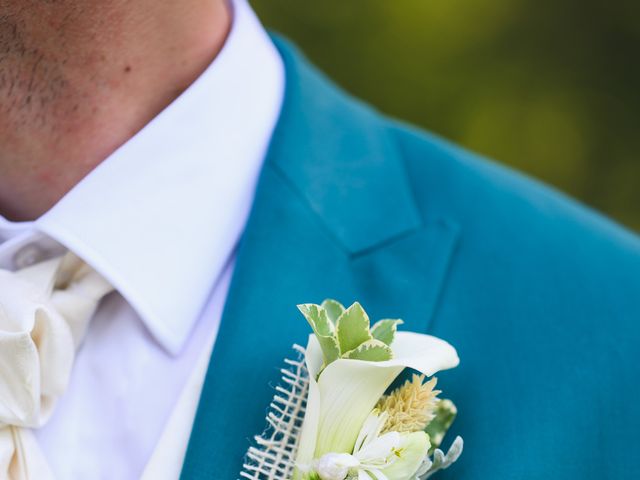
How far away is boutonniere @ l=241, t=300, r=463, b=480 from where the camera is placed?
4.01 feet

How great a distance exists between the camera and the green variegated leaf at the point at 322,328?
1.26 m

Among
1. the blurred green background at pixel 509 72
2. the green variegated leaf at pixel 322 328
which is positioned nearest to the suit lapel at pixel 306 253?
the green variegated leaf at pixel 322 328

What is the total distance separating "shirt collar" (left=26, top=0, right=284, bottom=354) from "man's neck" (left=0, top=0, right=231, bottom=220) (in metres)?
0.08

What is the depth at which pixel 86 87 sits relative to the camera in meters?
1.65

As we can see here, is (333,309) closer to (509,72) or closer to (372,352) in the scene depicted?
(372,352)

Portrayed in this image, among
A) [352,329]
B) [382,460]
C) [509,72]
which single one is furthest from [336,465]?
[509,72]

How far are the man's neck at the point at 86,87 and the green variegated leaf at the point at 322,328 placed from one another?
0.60m

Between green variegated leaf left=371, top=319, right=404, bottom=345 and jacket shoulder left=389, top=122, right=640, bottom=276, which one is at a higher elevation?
green variegated leaf left=371, top=319, right=404, bottom=345

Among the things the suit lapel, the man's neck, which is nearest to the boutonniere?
the suit lapel

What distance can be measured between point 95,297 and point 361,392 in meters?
0.51

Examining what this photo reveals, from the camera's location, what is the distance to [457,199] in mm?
1794

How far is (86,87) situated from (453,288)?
0.75m

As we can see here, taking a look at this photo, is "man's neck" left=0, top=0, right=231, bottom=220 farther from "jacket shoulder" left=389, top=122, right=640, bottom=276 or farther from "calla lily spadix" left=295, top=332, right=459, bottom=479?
"calla lily spadix" left=295, top=332, right=459, bottom=479

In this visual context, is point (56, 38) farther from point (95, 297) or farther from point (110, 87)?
point (95, 297)
